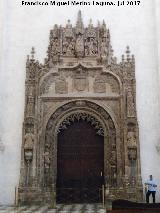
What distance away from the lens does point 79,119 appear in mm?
12875

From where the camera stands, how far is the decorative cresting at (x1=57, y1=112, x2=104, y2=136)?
12734 millimetres

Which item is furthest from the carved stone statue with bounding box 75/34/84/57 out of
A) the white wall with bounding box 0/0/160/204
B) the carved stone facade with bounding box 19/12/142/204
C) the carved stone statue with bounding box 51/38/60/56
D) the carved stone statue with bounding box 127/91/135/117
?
the carved stone statue with bounding box 127/91/135/117

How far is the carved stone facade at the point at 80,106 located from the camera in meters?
12.0

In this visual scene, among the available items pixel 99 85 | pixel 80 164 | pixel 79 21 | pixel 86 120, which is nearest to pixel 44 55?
pixel 79 21

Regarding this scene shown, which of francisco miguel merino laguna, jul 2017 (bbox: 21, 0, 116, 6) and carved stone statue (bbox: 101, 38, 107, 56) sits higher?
francisco miguel merino laguna, jul 2017 (bbox: 21, 0, 116, 6)

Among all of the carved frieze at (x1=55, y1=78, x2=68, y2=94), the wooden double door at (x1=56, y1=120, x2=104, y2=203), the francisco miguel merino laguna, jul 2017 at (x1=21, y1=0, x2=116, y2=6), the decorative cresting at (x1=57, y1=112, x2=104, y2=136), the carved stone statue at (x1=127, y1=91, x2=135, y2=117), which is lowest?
the wooden double door at (x1=56, y1=120, x2=104, y2=203)

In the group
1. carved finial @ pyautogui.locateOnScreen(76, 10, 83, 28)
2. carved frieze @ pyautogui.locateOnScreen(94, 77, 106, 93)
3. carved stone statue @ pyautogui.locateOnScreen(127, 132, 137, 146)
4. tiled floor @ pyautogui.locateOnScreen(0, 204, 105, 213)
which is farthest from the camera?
carved finial @ pyautogui.locateOnScreen(76, 10, 83, 28)

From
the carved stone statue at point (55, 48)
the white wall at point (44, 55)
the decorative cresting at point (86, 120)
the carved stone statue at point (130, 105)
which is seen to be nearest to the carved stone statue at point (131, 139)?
the white wall at point (44, 55)

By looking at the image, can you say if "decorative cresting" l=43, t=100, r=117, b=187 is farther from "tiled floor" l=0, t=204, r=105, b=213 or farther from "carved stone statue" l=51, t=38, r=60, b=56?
"carved stone statue" l=51, t=38, r=60, b=56

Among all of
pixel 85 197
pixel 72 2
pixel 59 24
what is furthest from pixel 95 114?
pixel 72 2

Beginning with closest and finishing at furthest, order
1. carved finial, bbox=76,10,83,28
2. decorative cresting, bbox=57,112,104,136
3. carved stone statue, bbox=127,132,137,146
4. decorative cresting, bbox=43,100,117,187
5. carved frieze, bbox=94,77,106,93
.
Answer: carved stone statue, bbox=127,132,137,146, decorative cresting, bbox=43,100,117,187, decorative cresting, bbox=57,112,104,136, carved frieze, bbox=94,77,106,93, carved finial, bbox=76,10,83,28

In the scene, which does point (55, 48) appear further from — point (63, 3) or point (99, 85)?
point (99, 85)

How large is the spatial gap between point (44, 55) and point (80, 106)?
2486 millimetres

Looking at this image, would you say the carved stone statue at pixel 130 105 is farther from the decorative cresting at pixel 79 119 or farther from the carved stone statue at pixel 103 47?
the carved stone statue at pixel 103 47
